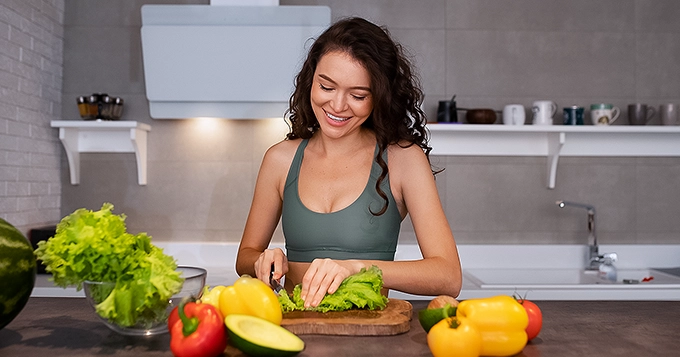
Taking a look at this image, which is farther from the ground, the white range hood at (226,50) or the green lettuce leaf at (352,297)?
the white range hood at (226,50)

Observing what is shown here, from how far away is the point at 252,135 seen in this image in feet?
10.1

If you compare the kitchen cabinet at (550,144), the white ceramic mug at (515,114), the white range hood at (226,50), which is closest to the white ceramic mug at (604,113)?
the kitchen cabinet at (550,144)

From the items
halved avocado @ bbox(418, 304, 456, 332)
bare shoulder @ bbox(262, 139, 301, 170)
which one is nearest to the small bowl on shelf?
bare shoulder @ bbox(262, 139, 301, 170)

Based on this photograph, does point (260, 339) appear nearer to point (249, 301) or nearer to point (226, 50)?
point (249, 301)

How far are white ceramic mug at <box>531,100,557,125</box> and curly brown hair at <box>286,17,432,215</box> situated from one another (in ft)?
4.16

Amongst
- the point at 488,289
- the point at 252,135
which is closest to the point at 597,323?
the point at 488,289

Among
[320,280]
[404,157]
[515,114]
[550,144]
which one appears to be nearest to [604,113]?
[550,144]

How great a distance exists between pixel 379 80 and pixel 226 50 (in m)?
1.34

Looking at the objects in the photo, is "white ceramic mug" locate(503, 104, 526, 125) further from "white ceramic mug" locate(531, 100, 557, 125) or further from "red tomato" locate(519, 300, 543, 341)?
"red tomato" locate(519, 300, 543, 341)

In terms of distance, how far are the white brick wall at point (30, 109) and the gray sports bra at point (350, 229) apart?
4.67ft

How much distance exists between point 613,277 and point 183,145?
6.71ft

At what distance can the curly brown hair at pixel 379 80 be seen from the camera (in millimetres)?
1613

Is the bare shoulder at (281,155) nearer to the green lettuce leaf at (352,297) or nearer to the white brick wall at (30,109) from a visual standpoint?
the green lettuce leaf at (352,297)

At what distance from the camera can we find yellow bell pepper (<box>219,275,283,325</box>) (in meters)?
0.98
